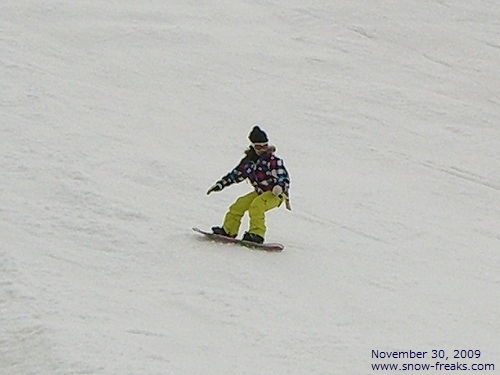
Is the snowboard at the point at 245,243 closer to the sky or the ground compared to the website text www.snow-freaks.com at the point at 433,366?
closer to the sky

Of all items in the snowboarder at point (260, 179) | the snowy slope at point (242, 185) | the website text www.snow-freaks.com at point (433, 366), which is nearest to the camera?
the website text www.snow-freaks.com at point (433, 366)

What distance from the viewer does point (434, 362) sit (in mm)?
7688

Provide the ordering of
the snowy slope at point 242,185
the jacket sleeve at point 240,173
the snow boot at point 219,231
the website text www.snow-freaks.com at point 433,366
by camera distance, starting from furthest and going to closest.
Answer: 1. the snow boot at point 219,231
2. the jacket sleeve at point 240,173
3. the snowy slope at point 242,185
4. the website text www.snow-freaks.com at point 433,366

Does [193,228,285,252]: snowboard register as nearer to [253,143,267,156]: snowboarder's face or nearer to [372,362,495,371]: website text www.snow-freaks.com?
[253,143,267,156]: snowboarder's face

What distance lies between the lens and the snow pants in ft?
30.2

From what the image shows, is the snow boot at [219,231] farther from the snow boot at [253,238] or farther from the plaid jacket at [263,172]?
the plaid jacket at [263,172]

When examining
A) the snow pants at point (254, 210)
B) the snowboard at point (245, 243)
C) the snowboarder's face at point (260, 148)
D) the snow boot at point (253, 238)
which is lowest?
the snowboard at point (245, 243)

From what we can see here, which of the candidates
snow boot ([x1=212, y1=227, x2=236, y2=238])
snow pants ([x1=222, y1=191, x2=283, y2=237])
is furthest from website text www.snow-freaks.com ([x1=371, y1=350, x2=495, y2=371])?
snow boot ([x1=212, y1=227, x2=236, y2=238])

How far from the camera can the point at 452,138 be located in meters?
15.2

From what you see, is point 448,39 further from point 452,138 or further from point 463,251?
point 463,251

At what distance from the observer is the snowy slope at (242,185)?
7.80 meters

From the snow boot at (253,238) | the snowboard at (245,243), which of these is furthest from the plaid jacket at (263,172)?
the snowboard at (245,243)

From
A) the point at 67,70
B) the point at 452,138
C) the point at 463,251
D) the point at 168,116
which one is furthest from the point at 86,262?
the point at 452,138

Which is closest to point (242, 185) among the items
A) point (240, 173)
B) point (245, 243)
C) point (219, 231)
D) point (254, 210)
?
point (219, 231)
